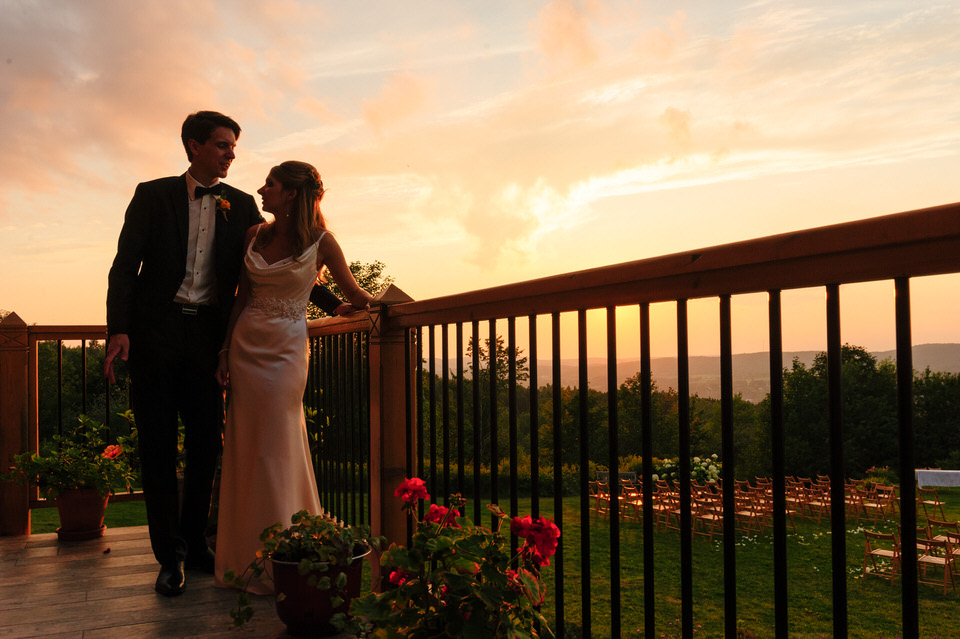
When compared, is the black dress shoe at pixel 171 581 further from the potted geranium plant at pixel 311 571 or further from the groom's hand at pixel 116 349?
the groom's hand at pixel 116 349

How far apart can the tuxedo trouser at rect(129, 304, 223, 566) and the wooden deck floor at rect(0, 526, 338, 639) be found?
24 cm

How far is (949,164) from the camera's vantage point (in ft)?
155

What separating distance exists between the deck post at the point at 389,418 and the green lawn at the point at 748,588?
16.5 m

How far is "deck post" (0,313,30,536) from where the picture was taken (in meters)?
4.19

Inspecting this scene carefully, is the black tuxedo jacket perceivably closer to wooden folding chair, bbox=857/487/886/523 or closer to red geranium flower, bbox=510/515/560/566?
red geranium flower, bbox=510/515/560/566

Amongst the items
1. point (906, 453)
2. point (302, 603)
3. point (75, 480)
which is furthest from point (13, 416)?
point (906, 453)

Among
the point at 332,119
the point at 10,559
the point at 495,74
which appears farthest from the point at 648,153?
the point at 10,559

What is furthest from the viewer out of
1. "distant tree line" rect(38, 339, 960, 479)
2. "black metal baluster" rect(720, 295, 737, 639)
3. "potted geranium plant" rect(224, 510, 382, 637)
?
→ "distant tree line" rect(38, 339, 960, 479)

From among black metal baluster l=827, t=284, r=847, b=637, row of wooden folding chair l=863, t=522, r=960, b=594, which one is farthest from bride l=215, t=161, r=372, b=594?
row of wooden folding chair l=863, t=522, r=960, b=594

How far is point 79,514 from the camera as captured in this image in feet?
13.0

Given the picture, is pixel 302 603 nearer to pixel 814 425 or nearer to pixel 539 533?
pixel 539 533

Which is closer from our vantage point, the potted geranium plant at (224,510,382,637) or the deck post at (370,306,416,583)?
the potted geranium plant at (224,510,382,637)

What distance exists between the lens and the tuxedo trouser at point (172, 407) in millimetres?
2859

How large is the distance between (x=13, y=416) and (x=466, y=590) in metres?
3.97
